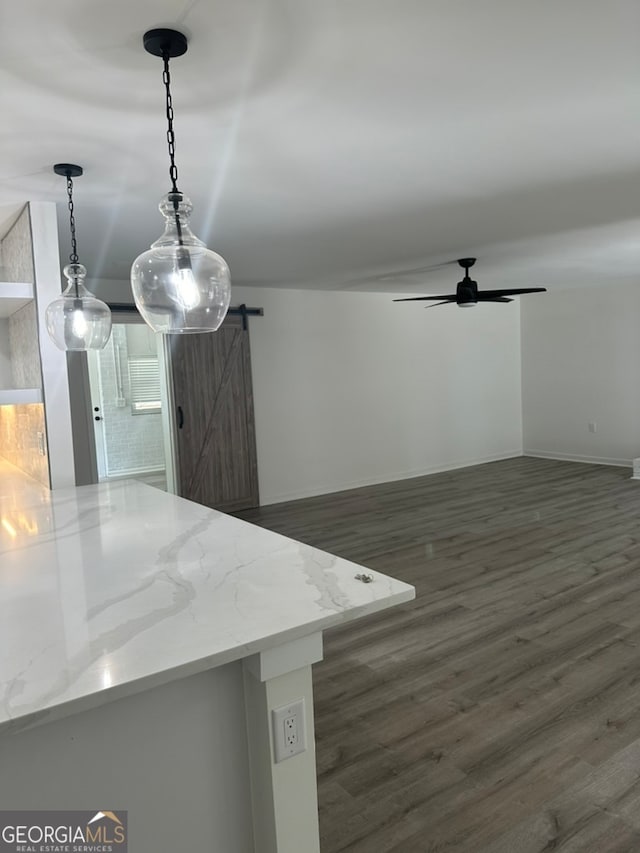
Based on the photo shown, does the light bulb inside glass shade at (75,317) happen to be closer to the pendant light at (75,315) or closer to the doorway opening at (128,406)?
the pendant light at (75,315)

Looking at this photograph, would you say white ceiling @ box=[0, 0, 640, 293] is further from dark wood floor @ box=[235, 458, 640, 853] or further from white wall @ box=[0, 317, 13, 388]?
dark wood floor @ box=[235, 458, 640, 853]

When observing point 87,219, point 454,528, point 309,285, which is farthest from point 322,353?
point 87,219

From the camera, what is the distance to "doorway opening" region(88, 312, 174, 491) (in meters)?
7.86

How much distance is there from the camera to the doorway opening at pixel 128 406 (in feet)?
25.8

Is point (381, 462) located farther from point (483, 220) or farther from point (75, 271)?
point (75, 271)

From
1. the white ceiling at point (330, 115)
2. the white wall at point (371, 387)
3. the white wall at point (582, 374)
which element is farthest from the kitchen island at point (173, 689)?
the white wall at point (582, 374)

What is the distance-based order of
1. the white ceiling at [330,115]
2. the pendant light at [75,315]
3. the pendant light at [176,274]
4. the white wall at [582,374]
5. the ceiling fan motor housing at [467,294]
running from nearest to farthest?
the white ceiling at [330,115], the pendant light at [176,274], the pendant light at [75,315], the ceiling fan motor housing at [467,294], the white wall at [582,374]

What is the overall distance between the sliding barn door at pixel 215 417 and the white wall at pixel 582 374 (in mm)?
4611

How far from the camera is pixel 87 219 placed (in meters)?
3.42

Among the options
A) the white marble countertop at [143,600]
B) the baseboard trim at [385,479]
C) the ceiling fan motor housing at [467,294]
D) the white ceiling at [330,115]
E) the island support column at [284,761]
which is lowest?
the baseboard trim at [385,479]

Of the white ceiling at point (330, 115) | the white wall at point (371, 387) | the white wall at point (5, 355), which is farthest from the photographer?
the white wall at point (371, 387)

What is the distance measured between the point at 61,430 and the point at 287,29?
2109 mm

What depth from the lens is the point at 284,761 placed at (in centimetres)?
135

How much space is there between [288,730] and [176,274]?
4.01ft
